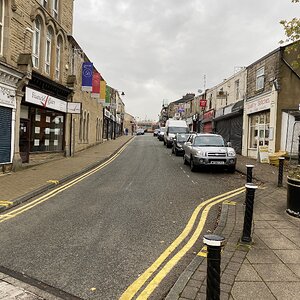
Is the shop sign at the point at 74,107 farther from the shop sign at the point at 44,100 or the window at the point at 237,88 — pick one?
the window at the point at 237,88

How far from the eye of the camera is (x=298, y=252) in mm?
5219

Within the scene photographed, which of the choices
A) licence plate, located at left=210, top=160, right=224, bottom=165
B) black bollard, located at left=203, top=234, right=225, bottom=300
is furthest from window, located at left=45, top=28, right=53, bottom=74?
black bollard, located at left=203, top=234, right=225, bottom=300

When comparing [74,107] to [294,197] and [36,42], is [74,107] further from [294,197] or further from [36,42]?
[294,197]

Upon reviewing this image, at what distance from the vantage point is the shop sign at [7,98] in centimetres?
1341

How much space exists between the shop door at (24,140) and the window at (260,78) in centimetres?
1448

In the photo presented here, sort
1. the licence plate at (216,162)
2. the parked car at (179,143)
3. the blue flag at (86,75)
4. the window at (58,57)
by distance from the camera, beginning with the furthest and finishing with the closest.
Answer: the parked car at (179,143), the blue flag at (86,75), the window at (58,57), the licence plate at (216,162)

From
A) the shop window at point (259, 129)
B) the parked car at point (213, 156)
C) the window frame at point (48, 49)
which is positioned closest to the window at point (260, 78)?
the shop window at point (259, 129)

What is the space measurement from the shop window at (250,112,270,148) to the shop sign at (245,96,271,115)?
408 mm

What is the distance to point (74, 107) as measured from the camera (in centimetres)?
2047

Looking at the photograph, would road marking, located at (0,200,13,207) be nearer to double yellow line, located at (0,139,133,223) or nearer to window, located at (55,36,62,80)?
double yellow line, located at (0,139,133,223)

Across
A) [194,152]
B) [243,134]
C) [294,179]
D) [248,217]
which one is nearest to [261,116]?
[243,134]

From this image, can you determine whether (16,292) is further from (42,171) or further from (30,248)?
(42,171)

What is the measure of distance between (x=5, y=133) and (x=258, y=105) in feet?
50.7

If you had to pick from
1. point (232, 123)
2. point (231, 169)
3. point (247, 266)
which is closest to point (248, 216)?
point (247, 266)
